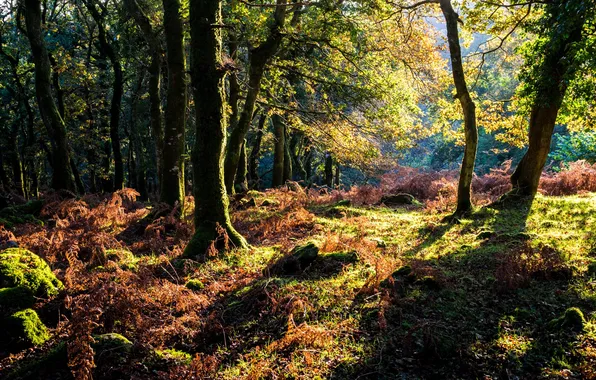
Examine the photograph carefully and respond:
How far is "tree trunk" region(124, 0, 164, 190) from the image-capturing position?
10.8m

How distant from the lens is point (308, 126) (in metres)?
13.9

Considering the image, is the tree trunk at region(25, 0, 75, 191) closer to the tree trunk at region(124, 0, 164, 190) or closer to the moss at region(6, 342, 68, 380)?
the tree trunk at region(124, 0, 164, 190)

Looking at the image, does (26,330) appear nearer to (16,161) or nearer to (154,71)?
(154,71)

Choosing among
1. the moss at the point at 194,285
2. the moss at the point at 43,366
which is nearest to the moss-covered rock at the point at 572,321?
the moss at the point at 194,285

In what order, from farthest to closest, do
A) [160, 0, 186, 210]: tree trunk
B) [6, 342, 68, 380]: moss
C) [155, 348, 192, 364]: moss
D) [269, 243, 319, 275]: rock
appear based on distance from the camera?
1. [160, 0, 186, 210]: tree trunk
2. [269, 243, 319, 275]: rock
3. [155, 348, 192, 364]: moss
4. [6, 342, 68, 380]: moss

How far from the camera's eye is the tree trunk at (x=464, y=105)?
10.1m

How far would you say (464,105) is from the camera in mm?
10500

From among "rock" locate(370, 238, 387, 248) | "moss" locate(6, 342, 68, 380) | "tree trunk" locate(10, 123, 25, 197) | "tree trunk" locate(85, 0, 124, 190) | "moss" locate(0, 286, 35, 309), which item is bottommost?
"moss" locate(6, 342, 68, 380)

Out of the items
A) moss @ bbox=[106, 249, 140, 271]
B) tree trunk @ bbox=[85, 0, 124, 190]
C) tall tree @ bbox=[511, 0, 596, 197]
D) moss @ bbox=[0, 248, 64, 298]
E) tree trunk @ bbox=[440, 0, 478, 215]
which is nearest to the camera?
moss @ bbox=[0, 248, 64, 298]

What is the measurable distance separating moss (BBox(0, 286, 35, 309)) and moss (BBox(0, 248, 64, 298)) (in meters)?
0.09

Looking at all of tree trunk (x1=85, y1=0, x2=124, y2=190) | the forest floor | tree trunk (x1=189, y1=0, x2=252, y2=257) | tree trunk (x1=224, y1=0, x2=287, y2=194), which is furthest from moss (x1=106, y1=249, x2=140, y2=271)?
tree trunk (x1=85, y1=0, x2=124, y2=190)

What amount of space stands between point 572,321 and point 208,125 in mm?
6168

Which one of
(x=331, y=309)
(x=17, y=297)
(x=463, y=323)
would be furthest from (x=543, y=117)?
(x=17, y=297)

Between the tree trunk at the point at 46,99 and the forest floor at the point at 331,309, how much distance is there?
13.0 ft
